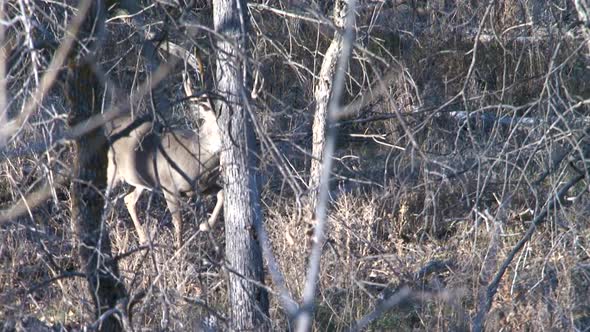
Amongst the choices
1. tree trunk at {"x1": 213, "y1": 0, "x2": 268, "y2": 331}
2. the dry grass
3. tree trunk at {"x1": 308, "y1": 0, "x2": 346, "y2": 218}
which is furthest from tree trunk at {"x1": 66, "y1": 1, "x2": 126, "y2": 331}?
tree trunk at {"x1": 308, "y1": 0, "x2": 346, "y2": 218}

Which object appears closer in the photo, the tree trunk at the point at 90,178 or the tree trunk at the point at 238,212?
the tree trunk at the point at 90,178

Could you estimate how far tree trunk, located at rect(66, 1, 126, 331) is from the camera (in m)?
4.36

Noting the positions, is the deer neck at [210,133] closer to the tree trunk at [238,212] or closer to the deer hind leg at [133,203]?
the deer hind leg at [133,203]

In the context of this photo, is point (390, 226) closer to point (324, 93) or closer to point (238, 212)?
point (324, 93)

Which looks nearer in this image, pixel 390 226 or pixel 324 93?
pixel 324 93

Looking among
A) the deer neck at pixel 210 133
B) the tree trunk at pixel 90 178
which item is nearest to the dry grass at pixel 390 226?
the tree trunk at pixel 90 178

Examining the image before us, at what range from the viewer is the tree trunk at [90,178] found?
436cm

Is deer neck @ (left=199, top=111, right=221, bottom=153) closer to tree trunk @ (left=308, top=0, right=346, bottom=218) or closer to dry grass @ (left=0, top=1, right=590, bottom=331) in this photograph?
dry grass @ (left=0, top=1, right=590, bottom=331)

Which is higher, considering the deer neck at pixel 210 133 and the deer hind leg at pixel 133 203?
the deer neck at pixel 210 133

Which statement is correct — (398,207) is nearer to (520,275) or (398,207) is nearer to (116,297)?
(520,275)

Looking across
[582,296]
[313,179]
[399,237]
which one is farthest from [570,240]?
[399,237]

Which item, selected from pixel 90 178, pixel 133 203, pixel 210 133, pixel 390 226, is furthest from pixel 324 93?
pixel 90 178

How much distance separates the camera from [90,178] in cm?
450

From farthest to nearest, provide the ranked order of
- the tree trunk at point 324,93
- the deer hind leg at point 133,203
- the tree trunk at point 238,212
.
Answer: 1. the deer hind leg at point 133,203
2. the tree trunk at point 324,93
3. the tree trunk at point 238,212
